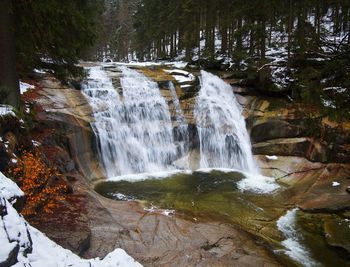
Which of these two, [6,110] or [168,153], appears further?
[168,153]

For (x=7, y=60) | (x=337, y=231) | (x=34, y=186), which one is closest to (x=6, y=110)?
(x=7, y=60)

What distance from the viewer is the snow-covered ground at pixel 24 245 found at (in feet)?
14.7

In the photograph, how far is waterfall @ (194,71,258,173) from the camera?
1811 centimetres

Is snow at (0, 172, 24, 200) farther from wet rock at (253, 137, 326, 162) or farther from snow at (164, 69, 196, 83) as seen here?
snow at (164, 69, 196, 83)

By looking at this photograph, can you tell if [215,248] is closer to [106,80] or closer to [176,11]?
[106,80]

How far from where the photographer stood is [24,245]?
188 inches

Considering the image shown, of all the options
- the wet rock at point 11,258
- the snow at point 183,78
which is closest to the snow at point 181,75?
the snow at point 183,78

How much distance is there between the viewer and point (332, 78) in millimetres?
6711

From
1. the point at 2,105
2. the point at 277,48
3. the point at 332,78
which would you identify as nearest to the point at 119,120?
the point at 2,105

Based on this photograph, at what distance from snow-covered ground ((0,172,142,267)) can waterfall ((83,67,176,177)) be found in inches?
413

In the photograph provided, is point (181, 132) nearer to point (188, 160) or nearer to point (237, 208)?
point (188, 160)

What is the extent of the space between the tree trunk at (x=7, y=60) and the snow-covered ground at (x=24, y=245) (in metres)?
5.44

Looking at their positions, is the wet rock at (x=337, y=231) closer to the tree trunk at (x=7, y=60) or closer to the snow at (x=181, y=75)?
the tree trunk at (x=7, y=60)

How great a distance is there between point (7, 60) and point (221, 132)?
11.5 metres
